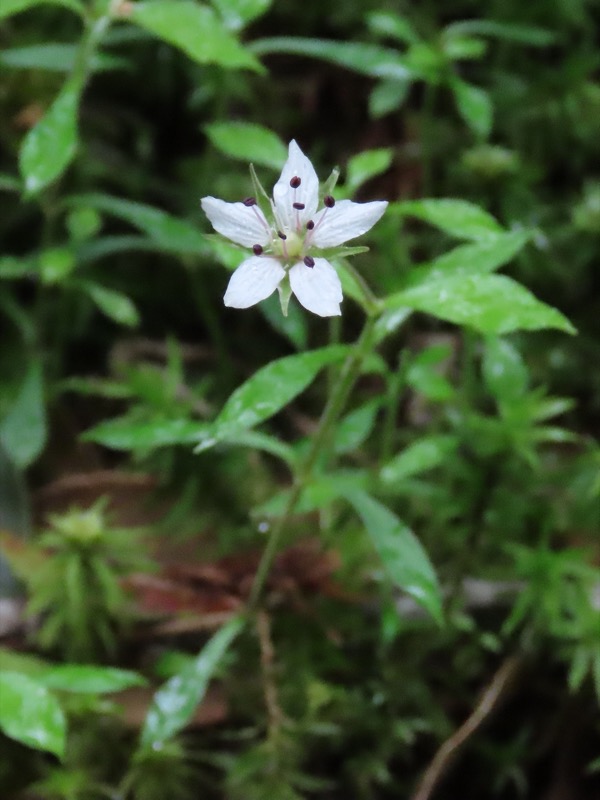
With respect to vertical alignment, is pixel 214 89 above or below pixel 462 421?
above

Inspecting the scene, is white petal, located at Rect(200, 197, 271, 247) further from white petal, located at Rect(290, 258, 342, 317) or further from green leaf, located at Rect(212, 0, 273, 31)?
green leaf, located at Rect(212, 0, 273, 31)

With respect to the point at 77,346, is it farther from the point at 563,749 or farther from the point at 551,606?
the point at 563,749

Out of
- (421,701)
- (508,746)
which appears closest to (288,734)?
(421,701)

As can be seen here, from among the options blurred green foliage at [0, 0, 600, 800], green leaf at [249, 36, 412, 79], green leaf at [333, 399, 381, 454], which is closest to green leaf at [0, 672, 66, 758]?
blurred green foliage at [0, 0, 600, 800]

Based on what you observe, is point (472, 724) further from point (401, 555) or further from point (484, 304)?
point (484, 304)

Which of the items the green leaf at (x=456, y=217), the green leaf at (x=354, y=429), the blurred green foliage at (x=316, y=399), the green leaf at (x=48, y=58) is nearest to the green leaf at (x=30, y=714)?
the blurred green foliage at (x=316, y=399)

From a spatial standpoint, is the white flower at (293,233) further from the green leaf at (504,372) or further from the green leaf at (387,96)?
the green leaf at (387,96)
